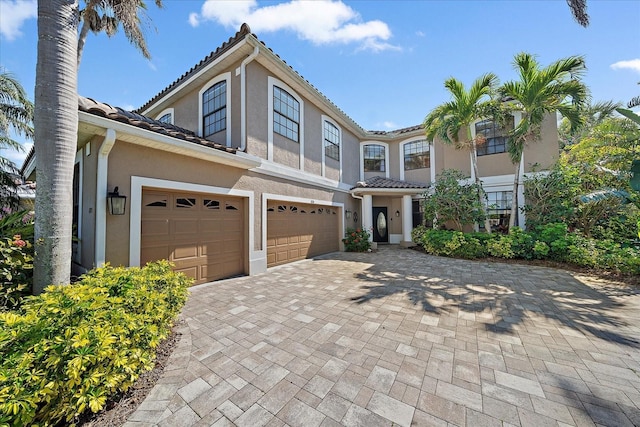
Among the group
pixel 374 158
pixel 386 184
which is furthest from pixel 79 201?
pixel 374 158

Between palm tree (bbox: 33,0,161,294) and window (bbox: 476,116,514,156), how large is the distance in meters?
14.2

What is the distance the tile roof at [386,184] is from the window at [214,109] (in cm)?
733

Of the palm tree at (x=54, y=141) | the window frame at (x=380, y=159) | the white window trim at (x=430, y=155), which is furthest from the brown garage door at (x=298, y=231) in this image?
the white window trim at (x=430, y=155)

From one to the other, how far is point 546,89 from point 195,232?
1258 centimetres

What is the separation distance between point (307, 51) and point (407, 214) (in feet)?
29.4

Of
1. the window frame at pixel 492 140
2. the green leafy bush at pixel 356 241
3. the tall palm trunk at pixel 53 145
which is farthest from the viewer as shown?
the green leafy bush at pixel 356 241

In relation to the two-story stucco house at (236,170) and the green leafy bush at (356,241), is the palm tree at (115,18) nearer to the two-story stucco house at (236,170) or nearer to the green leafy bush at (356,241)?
the two-story stucco house at (236,170)

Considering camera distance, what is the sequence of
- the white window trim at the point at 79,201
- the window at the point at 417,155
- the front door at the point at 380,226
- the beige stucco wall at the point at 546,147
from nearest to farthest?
1. the white window trim at the point at 79,201
2. the beige stucco wall at the point at 546,147
3. the window at the point at 417,155
4. the front door at the point at 380,226

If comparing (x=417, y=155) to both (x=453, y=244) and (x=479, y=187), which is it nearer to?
(x=479, y=187)

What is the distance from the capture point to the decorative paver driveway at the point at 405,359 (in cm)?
215

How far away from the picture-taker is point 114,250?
4.51 m

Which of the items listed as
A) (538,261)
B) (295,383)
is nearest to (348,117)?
(538,261)

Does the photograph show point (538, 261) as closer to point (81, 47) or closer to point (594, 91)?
point (594, 91)

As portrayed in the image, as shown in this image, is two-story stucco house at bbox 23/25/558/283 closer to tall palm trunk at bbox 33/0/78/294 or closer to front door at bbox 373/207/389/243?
tall palm trunk at bbox 33/0/78/294
